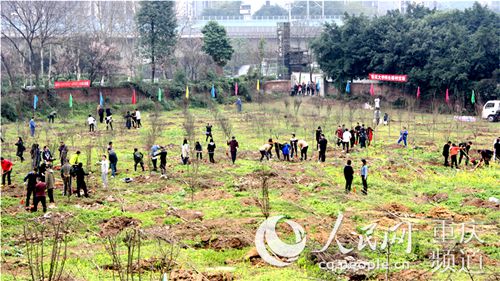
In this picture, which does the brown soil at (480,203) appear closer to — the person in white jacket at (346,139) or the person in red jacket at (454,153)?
the person in red jacket at (454,153)

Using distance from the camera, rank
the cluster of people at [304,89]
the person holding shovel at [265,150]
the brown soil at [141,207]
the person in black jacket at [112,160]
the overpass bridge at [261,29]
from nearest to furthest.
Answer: the brown soil at [141,207], the person in black jacket at [112,160], the person holding shovel at [265,150], the cluster of people at [304,89], the overpass bridge at [261,29]

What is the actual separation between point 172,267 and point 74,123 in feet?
83.1

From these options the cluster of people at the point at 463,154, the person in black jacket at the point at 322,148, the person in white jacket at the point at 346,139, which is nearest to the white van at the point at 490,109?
the person in white jacket at the point at 346,139

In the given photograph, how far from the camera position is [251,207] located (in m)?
18.8

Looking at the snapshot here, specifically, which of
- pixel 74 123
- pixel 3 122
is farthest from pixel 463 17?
pixel 3 122

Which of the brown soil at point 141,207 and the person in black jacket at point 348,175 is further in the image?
the person in black jacket at point 348,175

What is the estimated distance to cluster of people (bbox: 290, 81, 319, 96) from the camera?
53.8 meters

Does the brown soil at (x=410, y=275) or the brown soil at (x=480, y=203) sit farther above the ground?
the brown soil at (x=480, y=203)

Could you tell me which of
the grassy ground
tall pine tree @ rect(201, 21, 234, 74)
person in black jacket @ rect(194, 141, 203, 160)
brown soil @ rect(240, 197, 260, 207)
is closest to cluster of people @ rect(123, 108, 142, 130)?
the grassy ground

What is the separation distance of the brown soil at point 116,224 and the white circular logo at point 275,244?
291 centimetres

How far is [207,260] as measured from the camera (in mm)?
14406

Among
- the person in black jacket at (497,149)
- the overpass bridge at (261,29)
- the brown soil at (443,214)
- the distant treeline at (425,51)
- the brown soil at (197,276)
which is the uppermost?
the overpass bridge at (261,29)

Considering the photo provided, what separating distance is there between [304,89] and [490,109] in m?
18.0

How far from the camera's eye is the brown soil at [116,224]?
54.5 feet
